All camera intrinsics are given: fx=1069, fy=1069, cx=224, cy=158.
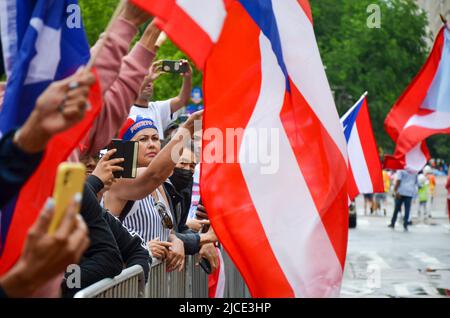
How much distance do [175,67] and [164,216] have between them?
1.08 m

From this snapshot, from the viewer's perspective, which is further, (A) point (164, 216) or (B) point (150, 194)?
(A) point (164, 216)

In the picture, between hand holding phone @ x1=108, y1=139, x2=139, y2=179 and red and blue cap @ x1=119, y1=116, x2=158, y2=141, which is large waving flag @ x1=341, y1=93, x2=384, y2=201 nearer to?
red and blue cap @ x1=119, y1=116, x2=158, y2=141

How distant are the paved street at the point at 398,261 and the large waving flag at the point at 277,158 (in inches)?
294

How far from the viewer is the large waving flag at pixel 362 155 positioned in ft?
35.3

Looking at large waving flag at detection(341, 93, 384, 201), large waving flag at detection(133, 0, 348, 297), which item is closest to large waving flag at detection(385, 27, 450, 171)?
large waving flag at detection(341, 93, 384, 201)

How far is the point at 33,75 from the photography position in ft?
11.9

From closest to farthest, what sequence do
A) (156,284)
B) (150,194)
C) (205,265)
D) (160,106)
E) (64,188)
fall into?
(64,188) → (156,284) → (150,194) → (205,265) → (160,106)

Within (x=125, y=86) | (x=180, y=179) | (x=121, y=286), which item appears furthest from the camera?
(x=180, y=179)

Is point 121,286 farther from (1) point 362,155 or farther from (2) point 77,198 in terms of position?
(1) point 362,155

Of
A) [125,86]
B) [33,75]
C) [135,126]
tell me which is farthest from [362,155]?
[33,75]

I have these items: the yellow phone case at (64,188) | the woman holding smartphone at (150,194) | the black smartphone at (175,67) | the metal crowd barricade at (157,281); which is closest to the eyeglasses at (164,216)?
the woman holding smartphone at (150,194)

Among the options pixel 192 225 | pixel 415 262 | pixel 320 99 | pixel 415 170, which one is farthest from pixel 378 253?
pixel 320 99
